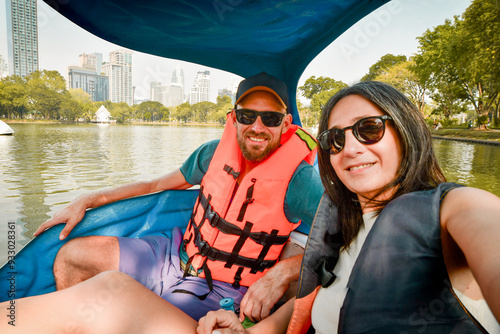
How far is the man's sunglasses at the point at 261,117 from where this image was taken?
2.08m

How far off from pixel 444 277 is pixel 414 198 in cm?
22

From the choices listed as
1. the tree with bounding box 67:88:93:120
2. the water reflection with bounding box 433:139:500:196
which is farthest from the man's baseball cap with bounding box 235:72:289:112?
the tree with bounding box 67:88:93:120

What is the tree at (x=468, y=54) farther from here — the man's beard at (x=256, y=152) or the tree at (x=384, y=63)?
the man's beard at (x=256, y=152)

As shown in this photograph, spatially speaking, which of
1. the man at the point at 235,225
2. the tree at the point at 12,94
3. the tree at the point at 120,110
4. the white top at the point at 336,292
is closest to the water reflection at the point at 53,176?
the man at the point at 235,225

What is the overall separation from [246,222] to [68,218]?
48.4 inches

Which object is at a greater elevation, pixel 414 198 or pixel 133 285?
pixel 414 198

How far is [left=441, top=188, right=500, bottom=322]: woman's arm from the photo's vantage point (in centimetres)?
60

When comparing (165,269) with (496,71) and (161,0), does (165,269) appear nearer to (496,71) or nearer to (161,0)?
(161,0)

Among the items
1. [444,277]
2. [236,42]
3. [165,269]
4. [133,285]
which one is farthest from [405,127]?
[165,269]

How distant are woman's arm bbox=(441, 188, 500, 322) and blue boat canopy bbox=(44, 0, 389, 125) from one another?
126cm

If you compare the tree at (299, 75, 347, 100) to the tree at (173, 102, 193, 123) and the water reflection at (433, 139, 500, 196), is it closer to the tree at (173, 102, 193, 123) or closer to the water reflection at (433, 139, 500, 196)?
the tree at (173, 102, 193, 123)

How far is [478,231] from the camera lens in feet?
2.16

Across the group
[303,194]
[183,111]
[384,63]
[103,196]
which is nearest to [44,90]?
[183,111]

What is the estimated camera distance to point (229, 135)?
2328 millimetres
